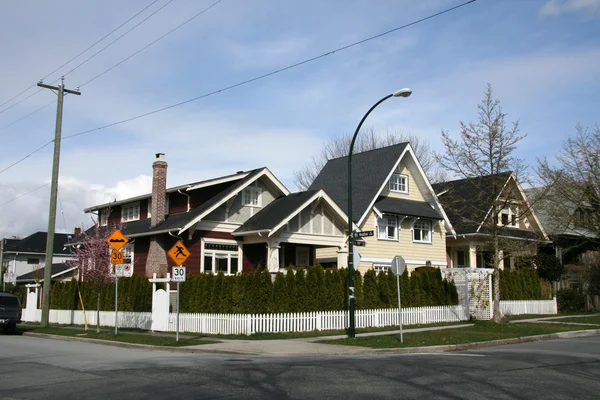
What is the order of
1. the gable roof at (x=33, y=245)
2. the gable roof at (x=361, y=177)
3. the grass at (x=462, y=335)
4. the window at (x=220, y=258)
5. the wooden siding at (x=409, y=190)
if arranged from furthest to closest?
the gable roof at (x=33, y=245) → the wooden siding at (x=409, y=190) → the gable roof at (x=361, y=177) → the window at (x=220, y=258) → the grass at (x=462, y=335)

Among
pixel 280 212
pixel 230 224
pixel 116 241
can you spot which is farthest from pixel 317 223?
pixel 116 241

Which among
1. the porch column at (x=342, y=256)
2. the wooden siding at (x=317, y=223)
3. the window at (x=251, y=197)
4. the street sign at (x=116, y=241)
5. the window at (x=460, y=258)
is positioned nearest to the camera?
the street sign at (x=116, y=241)

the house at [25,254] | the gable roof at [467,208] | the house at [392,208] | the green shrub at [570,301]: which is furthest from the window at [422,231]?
the house at [25,254]

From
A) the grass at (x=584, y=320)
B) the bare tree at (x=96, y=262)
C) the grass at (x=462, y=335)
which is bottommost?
the grass at (x=462, y=335)

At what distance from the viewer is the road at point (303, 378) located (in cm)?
966

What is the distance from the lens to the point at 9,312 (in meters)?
26.5

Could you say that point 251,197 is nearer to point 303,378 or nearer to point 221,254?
point 221,254

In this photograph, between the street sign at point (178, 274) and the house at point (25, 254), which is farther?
the house at point (25, 254)

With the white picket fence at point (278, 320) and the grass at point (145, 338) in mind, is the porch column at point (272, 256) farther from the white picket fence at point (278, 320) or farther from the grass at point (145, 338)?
the grass at point (145, 338)

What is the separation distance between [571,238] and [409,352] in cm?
2942

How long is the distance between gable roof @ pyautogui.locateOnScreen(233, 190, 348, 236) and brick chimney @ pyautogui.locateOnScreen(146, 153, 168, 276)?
366 centimetres

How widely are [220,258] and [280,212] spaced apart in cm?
375

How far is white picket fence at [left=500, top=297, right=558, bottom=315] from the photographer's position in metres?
32.7

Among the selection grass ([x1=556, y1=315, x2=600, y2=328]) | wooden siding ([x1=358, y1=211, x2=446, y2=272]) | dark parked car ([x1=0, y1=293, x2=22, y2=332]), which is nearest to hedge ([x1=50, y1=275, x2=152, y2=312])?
dark parked car ([x1=0, y1=293, x2=22, y2=332])
